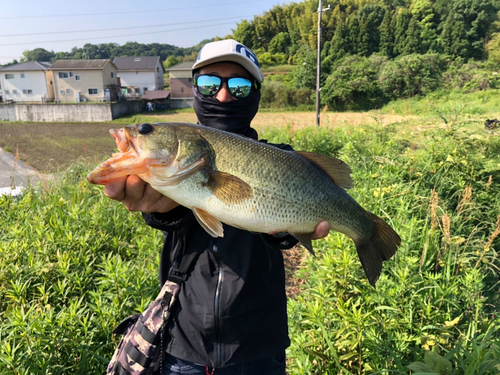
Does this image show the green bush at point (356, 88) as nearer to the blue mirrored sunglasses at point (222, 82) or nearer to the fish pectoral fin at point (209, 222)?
the blue mirrored sunglasses at point (222, 82)

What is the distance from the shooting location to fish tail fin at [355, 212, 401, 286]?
2125 mm

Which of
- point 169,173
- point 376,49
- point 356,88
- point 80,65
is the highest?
point 376,49

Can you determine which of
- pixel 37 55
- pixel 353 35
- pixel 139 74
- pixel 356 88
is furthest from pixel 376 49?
pixel 37 55

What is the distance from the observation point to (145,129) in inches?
67.1

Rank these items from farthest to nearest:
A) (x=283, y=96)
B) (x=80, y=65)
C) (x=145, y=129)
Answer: (x=80, y=65)
(x=283, y=96)
(x=145, y=129)

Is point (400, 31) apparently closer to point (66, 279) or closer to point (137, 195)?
point (66, 279)

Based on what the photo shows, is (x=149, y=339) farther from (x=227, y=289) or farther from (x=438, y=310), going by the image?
(x=438, y=310)

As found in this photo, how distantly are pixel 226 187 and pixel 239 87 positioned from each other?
93 centimetres

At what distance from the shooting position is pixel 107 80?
5016 centimetres

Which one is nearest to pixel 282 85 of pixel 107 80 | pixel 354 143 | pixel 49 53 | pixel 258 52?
pixel 107 80

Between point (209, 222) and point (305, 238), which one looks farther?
point (305, 238)

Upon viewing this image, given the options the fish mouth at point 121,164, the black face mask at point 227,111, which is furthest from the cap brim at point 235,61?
the fish mouth at point 121,164

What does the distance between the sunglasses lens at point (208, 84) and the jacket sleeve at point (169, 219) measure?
0.93 m

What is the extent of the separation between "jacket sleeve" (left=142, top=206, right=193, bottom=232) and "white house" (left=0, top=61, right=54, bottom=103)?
59.4 m
